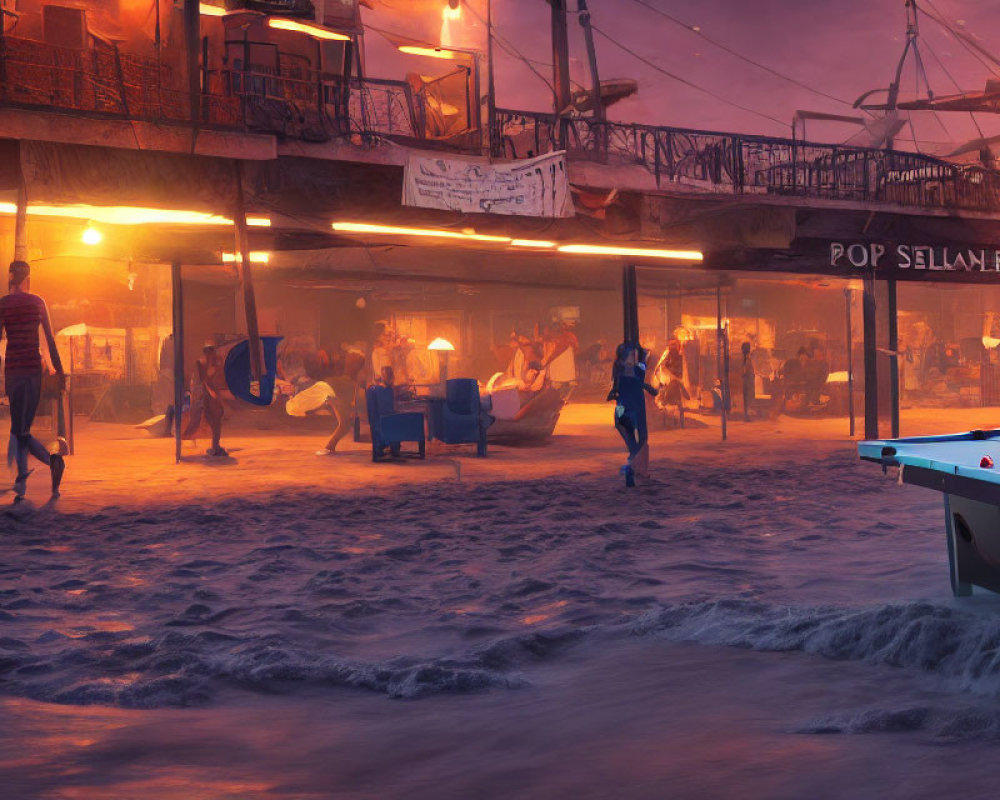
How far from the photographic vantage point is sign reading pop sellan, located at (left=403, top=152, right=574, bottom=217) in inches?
530

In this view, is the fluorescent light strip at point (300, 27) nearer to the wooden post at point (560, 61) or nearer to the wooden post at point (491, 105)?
the wooden post at point (491, 105)

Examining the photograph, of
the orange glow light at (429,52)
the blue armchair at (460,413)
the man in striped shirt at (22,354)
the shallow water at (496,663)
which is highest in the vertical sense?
the orange glow light at (429,52)

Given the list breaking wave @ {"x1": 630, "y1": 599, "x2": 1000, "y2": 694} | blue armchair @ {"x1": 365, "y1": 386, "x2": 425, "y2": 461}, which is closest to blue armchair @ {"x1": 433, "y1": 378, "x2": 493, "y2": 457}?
blue armchair @ {"x1": 365, "y1": 386, "x2": 425, "y2": 461}

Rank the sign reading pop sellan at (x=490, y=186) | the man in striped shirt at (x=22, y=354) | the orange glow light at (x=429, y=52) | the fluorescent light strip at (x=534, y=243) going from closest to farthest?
the man in striped shirt at (x=22, y=354), the sign reading pop sellan at (x=490, y=186), the fluorescent light strip at (x=534, y=243), the orange glow light at (x=429, y=52)

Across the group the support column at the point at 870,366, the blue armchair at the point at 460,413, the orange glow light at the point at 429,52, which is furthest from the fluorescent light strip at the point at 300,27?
the support column at the point at 870,366

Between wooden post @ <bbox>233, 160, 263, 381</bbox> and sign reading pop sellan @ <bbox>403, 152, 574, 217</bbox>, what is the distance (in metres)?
1.90

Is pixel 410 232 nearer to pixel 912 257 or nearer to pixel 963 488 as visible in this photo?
pixel 912 257

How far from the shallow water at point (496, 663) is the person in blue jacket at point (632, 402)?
3255mm

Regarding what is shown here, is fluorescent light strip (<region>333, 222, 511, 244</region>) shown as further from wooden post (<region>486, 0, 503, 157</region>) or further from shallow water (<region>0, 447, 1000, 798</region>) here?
shallow water (<region>0, 447, 1000, 798</region>)

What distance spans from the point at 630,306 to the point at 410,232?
336 centimetres

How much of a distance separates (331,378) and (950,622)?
1788 cm

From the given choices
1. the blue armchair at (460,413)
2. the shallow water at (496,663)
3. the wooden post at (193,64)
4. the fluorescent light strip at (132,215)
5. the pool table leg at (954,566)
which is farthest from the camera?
the blue armchair at (460,413)

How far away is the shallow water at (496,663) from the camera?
364 centimetres

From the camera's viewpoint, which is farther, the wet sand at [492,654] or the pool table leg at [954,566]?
the pool table leg at [954,566]
